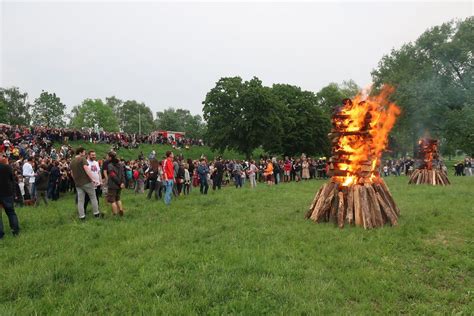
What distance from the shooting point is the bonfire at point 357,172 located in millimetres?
10305

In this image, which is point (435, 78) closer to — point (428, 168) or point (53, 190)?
point (428, 168)

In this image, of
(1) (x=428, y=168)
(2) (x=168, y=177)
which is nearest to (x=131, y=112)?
(1) (x=428, y=168)

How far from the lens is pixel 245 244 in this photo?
8234 mm

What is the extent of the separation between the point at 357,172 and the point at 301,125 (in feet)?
124

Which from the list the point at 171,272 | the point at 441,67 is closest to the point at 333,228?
the point at 171,272

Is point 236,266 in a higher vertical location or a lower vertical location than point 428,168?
lower

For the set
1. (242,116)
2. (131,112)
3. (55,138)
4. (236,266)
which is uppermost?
(131,112)

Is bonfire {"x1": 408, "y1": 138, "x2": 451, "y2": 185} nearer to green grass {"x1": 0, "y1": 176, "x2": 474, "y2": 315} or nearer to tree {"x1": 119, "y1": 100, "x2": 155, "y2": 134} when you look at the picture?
green grass {"x1": 0, "y1": 176, "x2": 474, "y2": 315}

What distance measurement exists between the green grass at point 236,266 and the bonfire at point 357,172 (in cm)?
63

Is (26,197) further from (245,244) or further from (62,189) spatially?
(245,244)

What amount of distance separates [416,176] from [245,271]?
19.9 m

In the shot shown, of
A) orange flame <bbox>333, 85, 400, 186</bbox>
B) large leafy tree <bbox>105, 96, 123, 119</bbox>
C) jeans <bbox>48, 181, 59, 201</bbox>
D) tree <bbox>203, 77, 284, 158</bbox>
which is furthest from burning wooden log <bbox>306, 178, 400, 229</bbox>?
large leafy tree <bbox>105, 96, 123, 119</bbox>

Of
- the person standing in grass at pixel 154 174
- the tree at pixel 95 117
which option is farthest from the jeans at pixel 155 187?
the tree at pixel 95 117

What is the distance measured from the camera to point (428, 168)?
23.3 m
